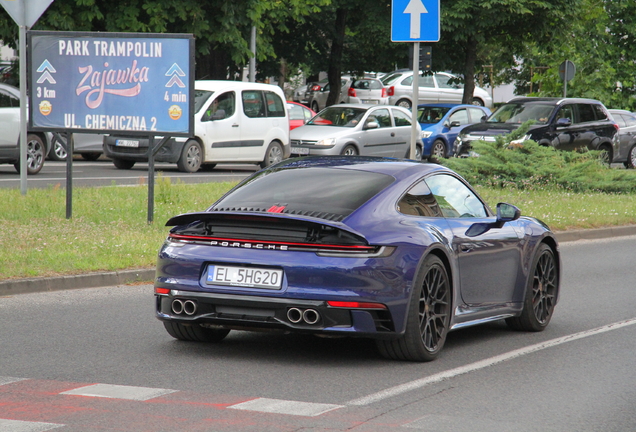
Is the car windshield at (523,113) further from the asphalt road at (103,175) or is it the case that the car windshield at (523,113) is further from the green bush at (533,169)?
the asphalt road at (103,175)

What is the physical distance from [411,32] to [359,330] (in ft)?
31.1

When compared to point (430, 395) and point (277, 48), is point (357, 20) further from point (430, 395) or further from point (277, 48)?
point (430, 395)

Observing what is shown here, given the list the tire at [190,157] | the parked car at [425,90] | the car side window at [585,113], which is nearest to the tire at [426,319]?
the tire at [190,157]

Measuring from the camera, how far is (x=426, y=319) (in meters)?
6.91

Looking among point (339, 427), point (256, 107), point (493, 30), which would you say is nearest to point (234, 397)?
point (339, 427)

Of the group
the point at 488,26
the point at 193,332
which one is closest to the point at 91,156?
the point at 488,26

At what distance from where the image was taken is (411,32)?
15.4 metres

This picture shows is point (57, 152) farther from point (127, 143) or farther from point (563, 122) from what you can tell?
point (563, 122)

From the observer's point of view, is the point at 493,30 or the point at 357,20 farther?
the point at 357,20

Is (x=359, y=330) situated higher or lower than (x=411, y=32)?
lower

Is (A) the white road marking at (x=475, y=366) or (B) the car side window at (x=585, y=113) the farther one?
(B) the car side window at (x=585, y=113)

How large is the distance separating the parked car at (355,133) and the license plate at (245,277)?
19.2m

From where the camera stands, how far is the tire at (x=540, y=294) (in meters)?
8.34

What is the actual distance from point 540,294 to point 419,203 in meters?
1.75
